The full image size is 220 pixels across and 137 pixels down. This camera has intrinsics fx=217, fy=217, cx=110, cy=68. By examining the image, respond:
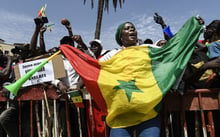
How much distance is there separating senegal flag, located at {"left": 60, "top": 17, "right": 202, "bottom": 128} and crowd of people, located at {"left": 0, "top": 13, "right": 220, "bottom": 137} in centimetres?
12

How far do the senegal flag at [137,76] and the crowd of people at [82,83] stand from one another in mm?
120

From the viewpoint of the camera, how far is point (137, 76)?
2.41 m

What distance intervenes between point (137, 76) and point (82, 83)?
3.43ft

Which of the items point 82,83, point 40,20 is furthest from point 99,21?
point 82,83

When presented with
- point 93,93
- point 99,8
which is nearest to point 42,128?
point 93,93

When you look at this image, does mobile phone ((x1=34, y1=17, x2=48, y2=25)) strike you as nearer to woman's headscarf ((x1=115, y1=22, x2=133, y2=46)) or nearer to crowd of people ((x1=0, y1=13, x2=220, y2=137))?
crowd of people ((x1=0, y1=13, x2=220, y2=137))

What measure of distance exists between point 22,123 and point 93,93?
6.29 feet

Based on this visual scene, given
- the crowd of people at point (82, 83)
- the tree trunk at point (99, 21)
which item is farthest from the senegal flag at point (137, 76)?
the tree trunk at point (99, 21)

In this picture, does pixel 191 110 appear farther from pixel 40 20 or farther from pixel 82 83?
pixel 40 20

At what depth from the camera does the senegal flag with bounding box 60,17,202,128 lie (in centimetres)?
232

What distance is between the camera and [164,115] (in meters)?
Answer: 2.69

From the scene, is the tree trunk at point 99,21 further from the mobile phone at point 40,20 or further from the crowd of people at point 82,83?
the mobile phone at point 40,20

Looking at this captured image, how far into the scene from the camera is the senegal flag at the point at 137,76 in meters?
2.32

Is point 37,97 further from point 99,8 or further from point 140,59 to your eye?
point 99,8
